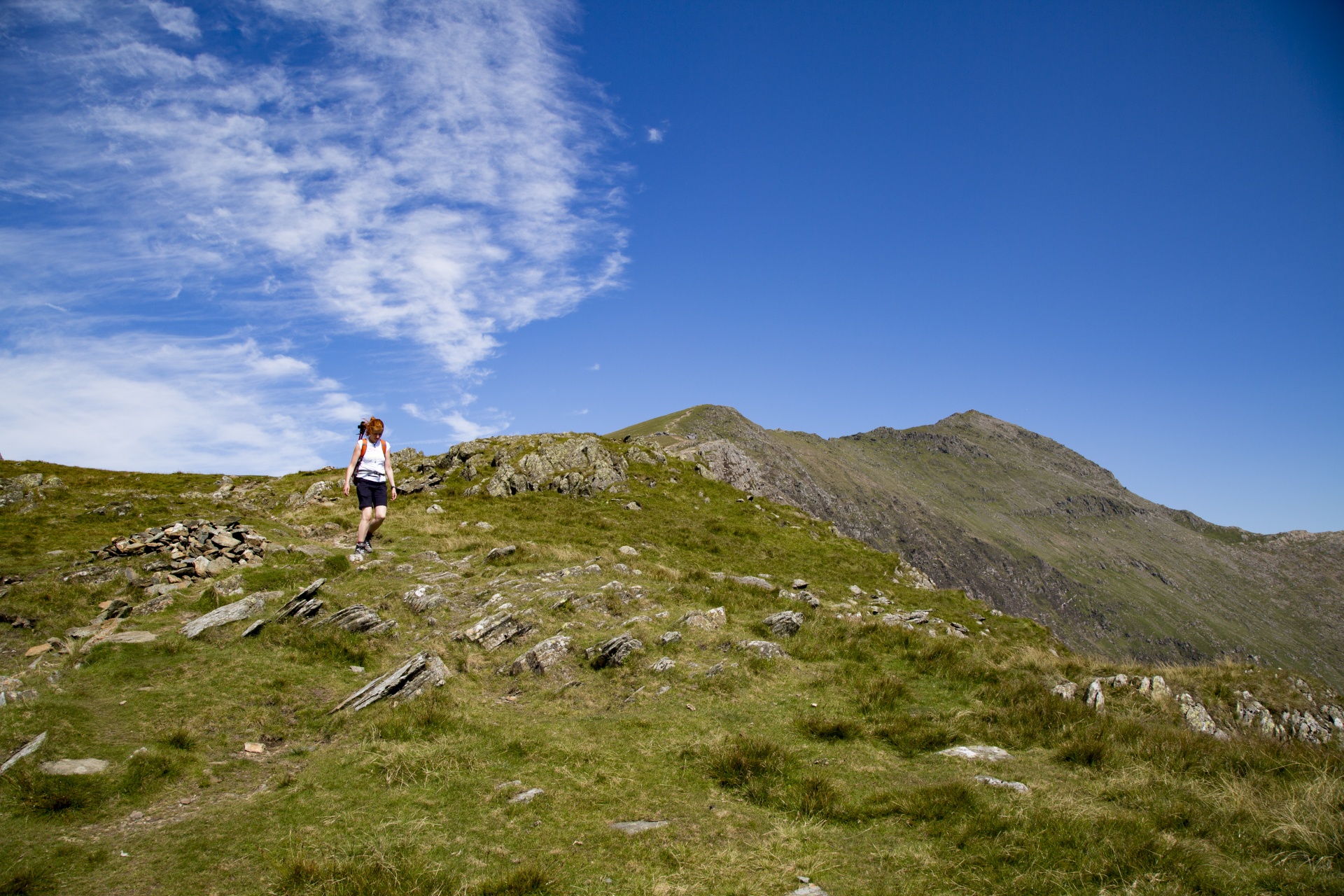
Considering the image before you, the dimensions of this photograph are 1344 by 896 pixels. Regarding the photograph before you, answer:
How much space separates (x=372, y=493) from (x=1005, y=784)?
655 inches

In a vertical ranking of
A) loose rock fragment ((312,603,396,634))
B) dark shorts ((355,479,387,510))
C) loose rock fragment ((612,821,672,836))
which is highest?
dark shorts ((355,479,387,510))

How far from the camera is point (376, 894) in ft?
19.7

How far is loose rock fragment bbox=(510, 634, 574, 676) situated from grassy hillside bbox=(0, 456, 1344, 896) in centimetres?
26

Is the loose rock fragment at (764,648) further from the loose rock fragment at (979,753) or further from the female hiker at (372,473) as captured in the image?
the female hiker at (372,473)

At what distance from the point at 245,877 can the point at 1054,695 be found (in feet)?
41.3

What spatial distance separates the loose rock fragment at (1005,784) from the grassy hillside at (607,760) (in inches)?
5.5

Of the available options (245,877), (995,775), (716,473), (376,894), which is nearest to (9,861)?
(245,877)

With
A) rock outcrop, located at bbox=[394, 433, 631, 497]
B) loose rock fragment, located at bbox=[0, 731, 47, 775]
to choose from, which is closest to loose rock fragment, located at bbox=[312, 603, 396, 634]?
loose rock fragment, located at bbox=[0, 731, 47, 775]

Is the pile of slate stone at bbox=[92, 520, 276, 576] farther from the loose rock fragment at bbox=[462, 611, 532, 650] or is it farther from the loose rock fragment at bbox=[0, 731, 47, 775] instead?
the loose rock fragment at bbox=[0, 731, 47, 775]

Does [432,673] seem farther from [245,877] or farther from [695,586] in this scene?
[695,586]

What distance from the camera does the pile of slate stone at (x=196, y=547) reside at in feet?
52.1

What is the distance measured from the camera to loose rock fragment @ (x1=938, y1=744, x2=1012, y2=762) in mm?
9453

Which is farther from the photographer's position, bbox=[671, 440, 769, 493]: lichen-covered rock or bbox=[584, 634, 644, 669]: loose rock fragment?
bbox=[671, 440, 769, 493]: lichen-covered rock

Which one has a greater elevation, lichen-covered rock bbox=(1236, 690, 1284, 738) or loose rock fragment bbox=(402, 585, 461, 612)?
loose rock fragment bbox=(402, 585, 461, 612)
